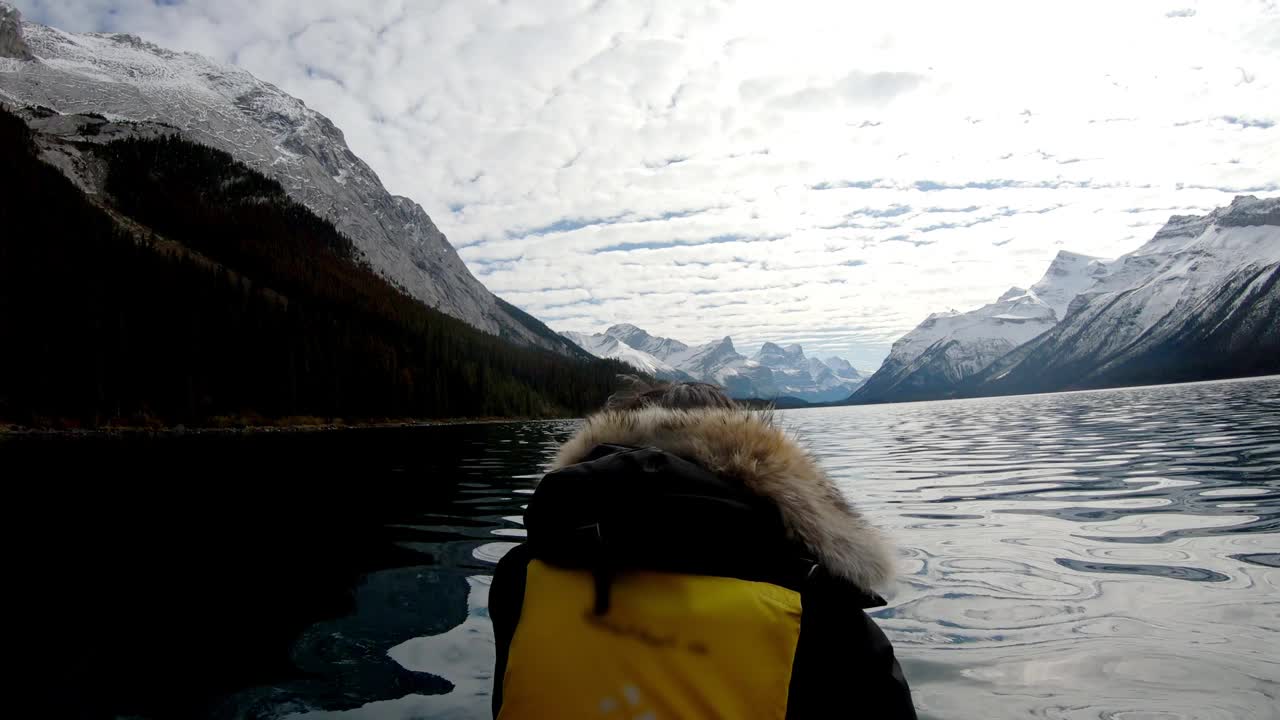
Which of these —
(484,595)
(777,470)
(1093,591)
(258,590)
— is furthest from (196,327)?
(777,470)

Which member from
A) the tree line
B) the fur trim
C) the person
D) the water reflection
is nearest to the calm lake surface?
the water reflection

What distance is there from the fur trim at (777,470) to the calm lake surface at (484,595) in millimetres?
500

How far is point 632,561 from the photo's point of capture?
238 cm

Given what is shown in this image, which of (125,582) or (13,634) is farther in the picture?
(125,582)

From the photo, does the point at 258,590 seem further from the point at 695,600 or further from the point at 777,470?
the point at 777,470

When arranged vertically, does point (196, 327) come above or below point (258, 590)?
above

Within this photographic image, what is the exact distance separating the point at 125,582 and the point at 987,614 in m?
10.2

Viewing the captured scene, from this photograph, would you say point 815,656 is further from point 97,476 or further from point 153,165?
point 153,165

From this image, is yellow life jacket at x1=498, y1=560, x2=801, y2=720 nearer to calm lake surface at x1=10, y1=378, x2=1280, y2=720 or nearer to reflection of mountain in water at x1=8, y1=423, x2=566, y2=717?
calm lake surface at x1=10, y1=378, x2=1280, y2=720

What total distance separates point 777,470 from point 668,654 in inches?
33.6

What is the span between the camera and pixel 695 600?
2.31m

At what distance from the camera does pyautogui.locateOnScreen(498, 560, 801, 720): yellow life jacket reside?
226 centimetres

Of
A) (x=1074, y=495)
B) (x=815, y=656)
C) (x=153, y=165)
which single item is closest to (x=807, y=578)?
(x=815, y=656)

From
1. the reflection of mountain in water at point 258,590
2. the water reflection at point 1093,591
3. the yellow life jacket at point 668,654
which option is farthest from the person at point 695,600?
the reflection of mountain in water at point 258,590
